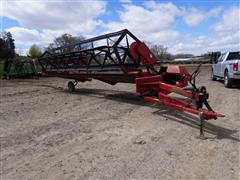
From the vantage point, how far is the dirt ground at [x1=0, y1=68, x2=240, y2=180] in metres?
3.29

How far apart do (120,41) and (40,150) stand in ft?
14.0

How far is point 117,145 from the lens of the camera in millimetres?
4148

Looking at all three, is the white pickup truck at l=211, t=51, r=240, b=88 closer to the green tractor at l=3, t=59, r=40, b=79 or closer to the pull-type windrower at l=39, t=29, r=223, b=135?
the pull-type windrower at l=39, t=29, r=223, b=135

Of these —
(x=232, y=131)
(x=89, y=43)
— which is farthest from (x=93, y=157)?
(x=89, y=43)

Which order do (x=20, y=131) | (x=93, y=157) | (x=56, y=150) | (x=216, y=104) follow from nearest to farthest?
(x=93, y=157) < (x=56, y=150) < (x=20, y=131) < (x=216, y=104)

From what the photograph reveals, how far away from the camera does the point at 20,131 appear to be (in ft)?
16.7

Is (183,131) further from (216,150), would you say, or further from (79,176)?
(79,176)

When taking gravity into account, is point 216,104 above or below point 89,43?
below

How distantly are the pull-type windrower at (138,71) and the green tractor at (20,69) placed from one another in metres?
10.2

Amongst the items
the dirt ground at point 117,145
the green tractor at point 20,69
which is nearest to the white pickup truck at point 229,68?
the dirt ground at point 117,145

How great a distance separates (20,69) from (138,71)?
14924 mm

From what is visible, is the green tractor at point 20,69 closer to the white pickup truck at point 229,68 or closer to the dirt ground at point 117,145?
the white pickup truck at point 229,68

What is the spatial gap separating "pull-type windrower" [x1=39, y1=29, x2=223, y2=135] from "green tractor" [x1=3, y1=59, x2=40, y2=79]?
10176mm

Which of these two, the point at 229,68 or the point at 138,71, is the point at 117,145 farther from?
the point at 229,68
